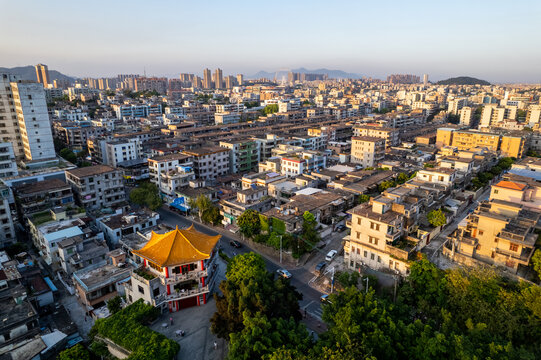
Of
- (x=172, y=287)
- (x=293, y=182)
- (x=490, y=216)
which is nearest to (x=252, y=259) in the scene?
(x=172, y=287)

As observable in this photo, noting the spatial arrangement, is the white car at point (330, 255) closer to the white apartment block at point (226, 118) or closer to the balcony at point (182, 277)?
the balcony at point (182, 277)

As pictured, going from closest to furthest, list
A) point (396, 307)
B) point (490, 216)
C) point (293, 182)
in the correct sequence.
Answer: point (396, 307), point (490, 216), point (293, 182)

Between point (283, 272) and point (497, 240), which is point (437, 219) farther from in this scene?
point (283, 272)

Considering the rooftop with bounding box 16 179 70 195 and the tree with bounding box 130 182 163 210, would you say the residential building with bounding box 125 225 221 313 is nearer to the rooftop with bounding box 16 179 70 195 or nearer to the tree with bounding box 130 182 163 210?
the tree with bounding box 130 182 163 210

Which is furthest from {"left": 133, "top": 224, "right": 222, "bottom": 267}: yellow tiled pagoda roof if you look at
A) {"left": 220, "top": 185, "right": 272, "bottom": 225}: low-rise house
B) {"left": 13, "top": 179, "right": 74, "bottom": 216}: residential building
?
{"left": 13, "top": 179, "right": 74, "bottom": 216}: residential building

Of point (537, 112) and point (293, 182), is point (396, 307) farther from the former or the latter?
point (537, 112)

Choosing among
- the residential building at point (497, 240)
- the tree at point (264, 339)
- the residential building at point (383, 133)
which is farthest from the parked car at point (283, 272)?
the residential building at point (383, 133)

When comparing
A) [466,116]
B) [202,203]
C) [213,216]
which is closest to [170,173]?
[202,203]

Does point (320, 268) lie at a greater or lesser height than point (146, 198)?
lesser
